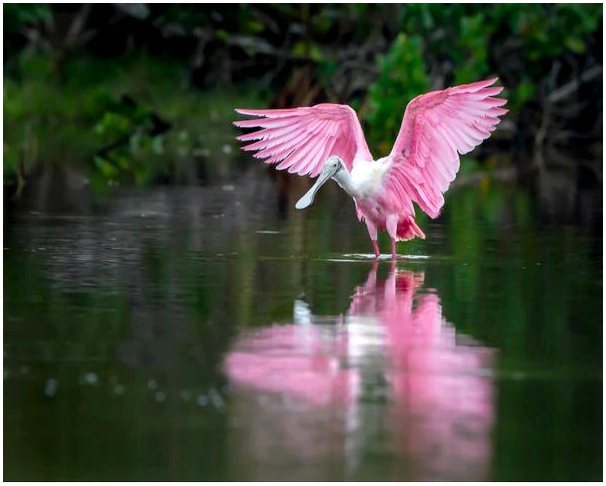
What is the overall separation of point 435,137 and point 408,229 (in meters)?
0.65

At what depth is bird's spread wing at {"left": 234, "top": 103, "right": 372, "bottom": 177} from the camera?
12414mm

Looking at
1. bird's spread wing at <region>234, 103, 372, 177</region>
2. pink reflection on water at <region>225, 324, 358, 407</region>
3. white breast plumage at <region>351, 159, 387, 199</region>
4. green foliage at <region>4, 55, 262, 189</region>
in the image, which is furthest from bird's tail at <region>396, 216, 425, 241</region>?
green foliage at <region>4, 55, 262, 189</region>

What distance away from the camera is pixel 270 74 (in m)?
29.6

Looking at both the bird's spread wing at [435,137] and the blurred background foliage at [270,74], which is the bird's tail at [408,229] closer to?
the bird's spread wing at [435,137]

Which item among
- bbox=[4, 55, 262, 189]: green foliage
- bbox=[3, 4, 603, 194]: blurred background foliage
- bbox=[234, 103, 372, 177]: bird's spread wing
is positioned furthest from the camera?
bbox=[3, 4, 603, 194]: blurred background foliage

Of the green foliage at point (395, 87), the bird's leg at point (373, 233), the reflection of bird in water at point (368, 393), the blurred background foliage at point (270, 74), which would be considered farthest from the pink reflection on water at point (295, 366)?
the green foliage at point (395, 87)

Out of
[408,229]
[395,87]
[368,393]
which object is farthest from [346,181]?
[395,87]

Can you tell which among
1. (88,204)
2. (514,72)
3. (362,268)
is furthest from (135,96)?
(362,268)

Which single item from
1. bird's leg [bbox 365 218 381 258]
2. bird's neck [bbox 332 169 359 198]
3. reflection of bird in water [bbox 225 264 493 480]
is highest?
bird's neck [bbox 332 169 359 198]

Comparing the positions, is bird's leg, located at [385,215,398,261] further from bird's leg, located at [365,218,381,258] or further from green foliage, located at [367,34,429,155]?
green foliage, located at [367,34,429,155]

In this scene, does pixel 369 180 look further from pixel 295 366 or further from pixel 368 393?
pixel 368 393

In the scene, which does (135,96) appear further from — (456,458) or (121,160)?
(456,458)

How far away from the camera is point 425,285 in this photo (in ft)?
34.3

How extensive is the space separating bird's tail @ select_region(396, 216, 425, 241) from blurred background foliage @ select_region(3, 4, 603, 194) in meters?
7.86
